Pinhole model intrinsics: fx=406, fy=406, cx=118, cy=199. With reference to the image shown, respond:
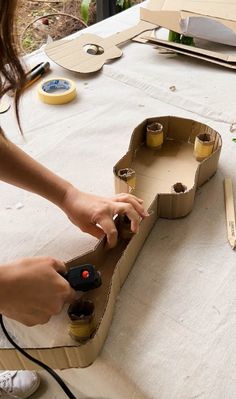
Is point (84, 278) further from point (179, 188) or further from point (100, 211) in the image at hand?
point (179, 188)

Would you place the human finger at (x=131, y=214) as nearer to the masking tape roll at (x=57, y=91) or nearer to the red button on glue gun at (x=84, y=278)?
the red button on glue gun at (x=84, y=278)

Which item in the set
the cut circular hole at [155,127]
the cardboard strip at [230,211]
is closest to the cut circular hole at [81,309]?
the cardboard strip at [230,211]

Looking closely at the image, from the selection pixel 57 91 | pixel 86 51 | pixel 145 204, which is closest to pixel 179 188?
pixel 145 204

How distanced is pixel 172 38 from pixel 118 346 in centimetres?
75

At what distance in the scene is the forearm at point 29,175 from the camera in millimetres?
586

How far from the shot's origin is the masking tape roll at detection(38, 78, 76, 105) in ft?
2.61

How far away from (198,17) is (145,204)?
547 mm

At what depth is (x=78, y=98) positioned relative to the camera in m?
0.82

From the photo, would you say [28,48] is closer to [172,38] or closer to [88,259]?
[172,38]

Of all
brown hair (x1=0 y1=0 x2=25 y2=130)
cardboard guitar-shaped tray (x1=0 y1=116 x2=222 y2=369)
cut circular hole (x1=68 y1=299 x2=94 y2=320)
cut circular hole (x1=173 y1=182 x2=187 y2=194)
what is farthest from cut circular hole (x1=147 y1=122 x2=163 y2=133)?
cut circular hole (x1=68 y1=299 x2=94 y2=320)

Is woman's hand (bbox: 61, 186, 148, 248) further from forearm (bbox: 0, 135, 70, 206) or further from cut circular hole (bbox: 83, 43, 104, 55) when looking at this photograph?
cut circular hole (bbox: 83, 43, 104, 55)

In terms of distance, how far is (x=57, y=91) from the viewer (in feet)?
2.72

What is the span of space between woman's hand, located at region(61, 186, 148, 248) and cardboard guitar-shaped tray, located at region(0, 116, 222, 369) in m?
0.01

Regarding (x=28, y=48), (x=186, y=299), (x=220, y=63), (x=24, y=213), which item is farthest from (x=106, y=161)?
(x=28, y=48)
